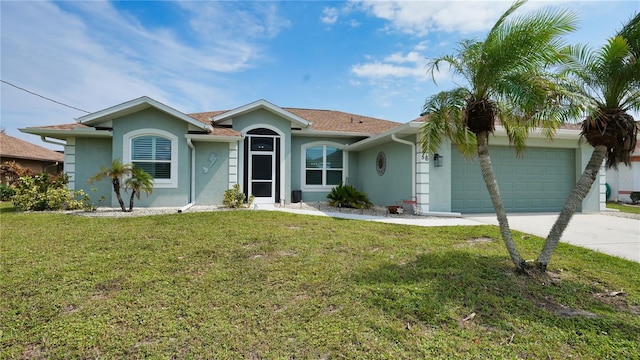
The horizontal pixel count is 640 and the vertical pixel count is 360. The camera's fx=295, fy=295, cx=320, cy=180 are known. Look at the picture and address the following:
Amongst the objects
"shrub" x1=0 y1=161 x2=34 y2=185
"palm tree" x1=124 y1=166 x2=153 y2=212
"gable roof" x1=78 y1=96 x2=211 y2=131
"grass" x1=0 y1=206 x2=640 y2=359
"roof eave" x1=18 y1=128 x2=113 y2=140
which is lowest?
"grass" x1=0 y1=206 x2=640 y2=359

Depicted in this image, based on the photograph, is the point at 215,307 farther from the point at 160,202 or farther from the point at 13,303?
the point at 160,202

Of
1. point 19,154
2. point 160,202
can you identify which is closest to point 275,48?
point 160,202

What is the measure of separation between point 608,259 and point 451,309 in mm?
4213

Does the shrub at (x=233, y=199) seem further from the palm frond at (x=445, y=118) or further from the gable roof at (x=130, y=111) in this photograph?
the palm frond at (x=445, y=118)

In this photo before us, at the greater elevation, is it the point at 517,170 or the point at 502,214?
the point at 517,170

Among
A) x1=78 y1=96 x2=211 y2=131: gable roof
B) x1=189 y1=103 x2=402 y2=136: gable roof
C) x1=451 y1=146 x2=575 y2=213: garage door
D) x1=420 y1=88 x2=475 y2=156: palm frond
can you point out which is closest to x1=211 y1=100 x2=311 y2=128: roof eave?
x1=189 y1=103 x2=402 y2=136: gable roof

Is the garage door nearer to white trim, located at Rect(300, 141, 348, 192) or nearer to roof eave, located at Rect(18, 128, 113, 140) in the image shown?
white trim, located at Rect(300, 141, 348, 192)

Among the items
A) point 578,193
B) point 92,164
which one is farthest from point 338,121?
point 578,193

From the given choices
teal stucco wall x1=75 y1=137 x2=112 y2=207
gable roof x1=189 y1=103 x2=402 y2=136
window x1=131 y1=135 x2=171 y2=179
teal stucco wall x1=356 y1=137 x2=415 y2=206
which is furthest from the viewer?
gable roof x1=189 y1=103 x2=402 y2=136

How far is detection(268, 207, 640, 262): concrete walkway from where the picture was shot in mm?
6387

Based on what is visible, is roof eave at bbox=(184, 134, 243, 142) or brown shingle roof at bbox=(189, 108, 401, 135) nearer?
roof eave at bbox=(184, 134, 243, 142)

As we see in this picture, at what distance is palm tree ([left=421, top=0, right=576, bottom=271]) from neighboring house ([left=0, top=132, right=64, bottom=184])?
82.8 ft

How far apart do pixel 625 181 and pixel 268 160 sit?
21119 millimetres

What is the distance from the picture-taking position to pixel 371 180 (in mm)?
14102
